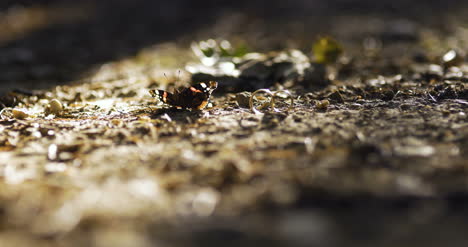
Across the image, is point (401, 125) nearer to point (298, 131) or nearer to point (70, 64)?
point (298, 131)

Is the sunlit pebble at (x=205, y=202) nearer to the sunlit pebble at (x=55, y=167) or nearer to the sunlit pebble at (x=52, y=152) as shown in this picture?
the sunlit pebble at (x=55, y=167)

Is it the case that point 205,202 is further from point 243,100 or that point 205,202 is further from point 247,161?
point 243,100

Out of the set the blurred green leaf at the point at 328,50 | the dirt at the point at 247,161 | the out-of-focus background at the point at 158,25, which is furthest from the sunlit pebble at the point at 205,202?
the out-of-focus background at the point at 158,25

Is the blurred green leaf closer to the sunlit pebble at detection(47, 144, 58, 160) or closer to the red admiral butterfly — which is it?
the red admiral butterfly

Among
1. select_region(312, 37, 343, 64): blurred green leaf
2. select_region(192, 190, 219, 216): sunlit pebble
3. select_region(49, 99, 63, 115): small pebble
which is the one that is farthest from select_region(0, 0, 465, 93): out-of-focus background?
select_region(192, 190, 219, 216): sunlit pebble

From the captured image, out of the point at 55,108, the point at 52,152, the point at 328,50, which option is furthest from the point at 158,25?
the point at 52,152

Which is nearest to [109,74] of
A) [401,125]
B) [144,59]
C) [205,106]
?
[144,59]
